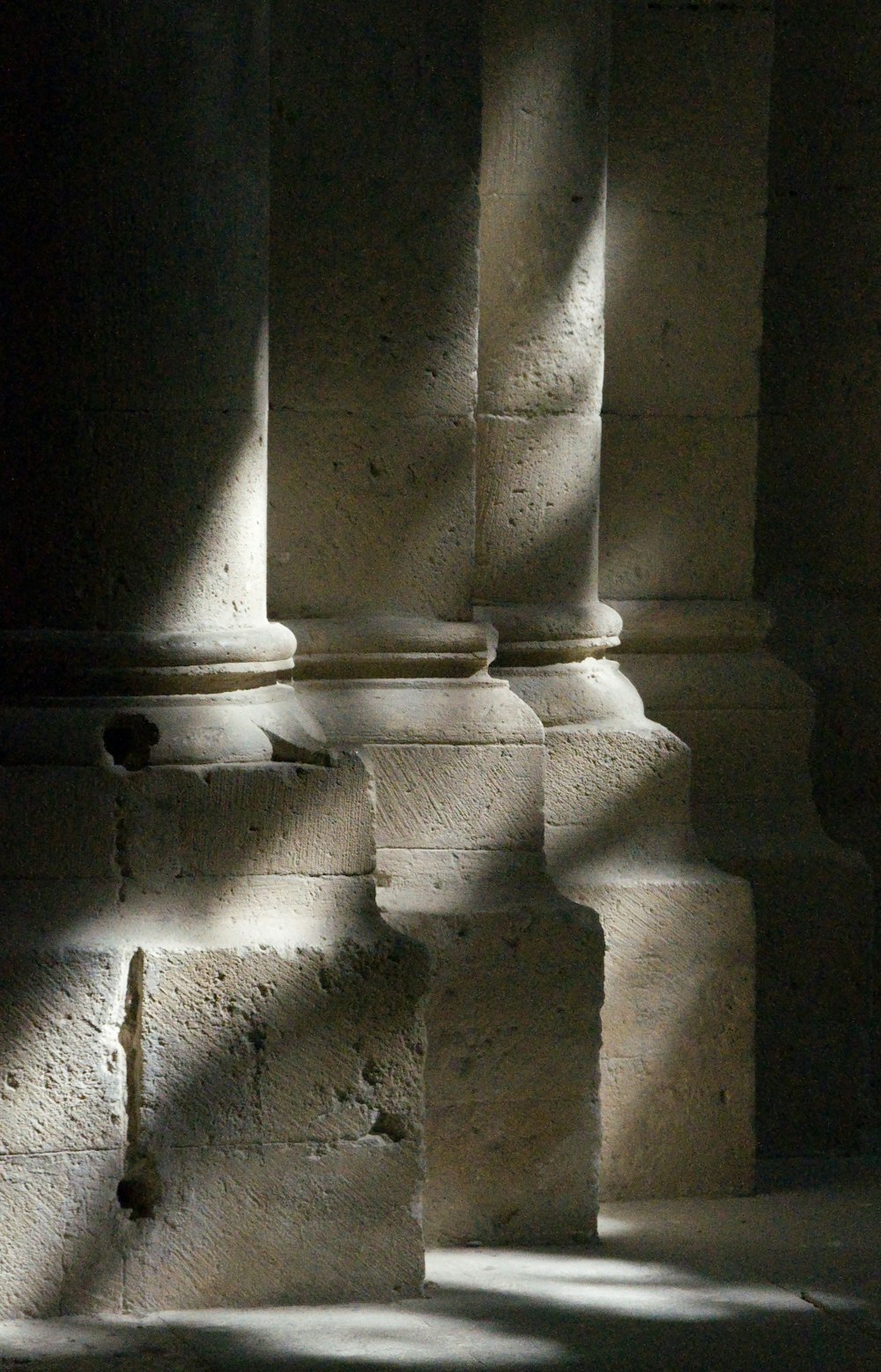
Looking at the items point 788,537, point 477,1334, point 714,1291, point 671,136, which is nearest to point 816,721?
point 788,537

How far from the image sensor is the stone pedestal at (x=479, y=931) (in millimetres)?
5137

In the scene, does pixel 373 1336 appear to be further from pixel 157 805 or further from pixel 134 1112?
pixel 157 805

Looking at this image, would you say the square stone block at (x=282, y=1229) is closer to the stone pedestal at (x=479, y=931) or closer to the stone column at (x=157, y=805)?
the stone column at (x=157, y=805)

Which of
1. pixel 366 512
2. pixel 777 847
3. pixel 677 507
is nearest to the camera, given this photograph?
pixel 366 512

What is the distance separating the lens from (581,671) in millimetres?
5836

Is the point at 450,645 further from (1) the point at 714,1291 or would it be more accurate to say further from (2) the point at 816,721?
(2) the point at 816,721

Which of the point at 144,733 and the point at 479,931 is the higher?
the point at 144,733

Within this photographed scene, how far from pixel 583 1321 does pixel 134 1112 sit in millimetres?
978

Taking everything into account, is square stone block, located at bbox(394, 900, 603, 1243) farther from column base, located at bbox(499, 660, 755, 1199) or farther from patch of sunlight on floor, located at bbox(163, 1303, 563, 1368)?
patch of sunlight on floor, located at bbox(163, 1303, 563, 1368)

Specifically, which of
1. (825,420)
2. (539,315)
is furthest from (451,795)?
(825,420)

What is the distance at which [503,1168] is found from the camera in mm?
5184

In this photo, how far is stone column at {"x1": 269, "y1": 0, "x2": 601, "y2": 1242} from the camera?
514cm

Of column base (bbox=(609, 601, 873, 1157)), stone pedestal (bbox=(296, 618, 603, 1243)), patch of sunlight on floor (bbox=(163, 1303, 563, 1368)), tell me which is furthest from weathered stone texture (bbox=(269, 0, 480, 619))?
patch of sunlight on floor (bbox=(163, 1303, 563, 1368))

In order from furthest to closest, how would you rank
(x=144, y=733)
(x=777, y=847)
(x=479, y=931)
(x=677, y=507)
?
1. (x=677, y=507)
2. (x=777, y=847)
3. (x=479, y=931)
4. (x=144, y=733)
